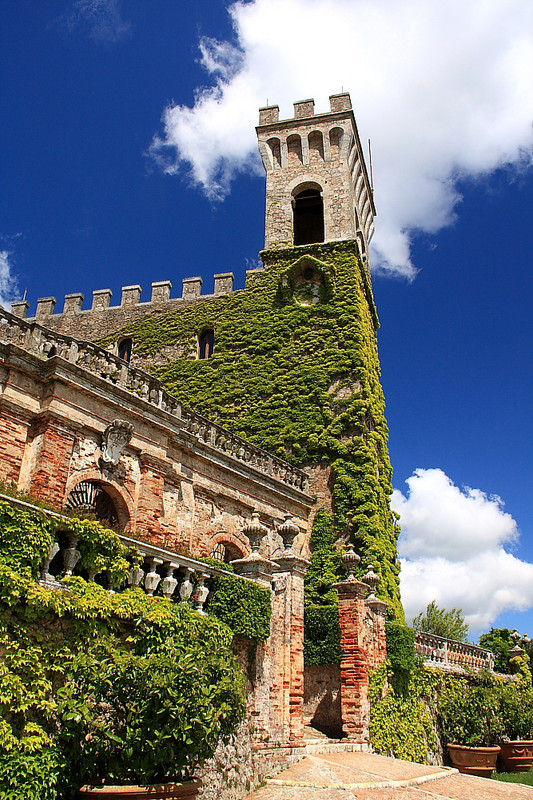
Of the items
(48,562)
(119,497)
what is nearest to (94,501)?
(119,497)

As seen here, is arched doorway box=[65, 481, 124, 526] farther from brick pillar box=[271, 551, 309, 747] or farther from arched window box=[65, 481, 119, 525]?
brick pillar box=[271, 551, 309, 747]

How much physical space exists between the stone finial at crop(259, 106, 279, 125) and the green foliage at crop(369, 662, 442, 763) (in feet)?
82.2

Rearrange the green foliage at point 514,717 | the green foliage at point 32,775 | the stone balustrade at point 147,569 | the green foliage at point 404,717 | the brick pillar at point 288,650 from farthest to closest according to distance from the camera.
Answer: the green foliage at point 514,717 → the green foliage at point 404,717 → the brick pillar at point 288,650 → the stone balustrade at point 147,569 → the green foliage at point 32,775

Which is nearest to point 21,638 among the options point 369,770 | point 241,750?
point 241,750

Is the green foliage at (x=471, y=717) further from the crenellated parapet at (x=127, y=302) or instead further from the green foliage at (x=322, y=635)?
the crenellated parapet at (x=127, y=302)

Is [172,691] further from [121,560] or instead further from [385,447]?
[385,447]

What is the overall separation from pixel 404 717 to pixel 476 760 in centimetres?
220

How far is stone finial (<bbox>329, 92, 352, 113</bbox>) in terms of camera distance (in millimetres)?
30125


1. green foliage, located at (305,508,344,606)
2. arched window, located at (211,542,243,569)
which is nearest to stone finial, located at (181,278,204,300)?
green foliage, located at (305,508,344,606)

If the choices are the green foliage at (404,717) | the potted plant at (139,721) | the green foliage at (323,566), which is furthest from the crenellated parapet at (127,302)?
the potted plant at (139,721)

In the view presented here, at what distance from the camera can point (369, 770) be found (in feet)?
38.4

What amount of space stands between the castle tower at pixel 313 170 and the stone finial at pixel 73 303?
910cm

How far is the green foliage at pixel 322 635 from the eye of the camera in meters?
17.2

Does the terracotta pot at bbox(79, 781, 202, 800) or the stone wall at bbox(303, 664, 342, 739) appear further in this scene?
the stone wall at bbox(303, 664, 342, 739)
